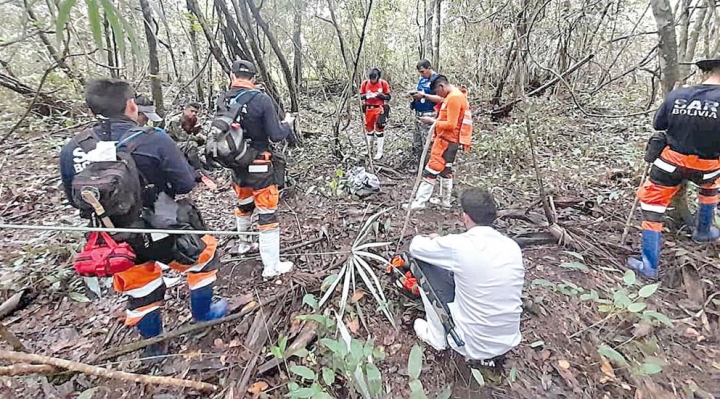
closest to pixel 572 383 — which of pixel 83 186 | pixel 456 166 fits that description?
pixel 83 186

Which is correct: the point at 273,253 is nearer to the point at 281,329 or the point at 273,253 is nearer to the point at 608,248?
the point at 281,329

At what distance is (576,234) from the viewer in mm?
4117

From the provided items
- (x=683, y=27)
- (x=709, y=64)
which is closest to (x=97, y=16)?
(x=709, y=64)

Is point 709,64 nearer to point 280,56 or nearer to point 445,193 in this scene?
point 445,193

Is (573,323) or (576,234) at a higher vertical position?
(576,234)

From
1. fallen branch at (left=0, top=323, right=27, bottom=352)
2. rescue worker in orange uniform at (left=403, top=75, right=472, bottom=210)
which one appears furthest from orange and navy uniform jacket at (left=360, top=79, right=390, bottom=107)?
fallen branch at (left=0, top=323, right=27, bottom=352)

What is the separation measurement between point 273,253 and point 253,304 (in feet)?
1.94

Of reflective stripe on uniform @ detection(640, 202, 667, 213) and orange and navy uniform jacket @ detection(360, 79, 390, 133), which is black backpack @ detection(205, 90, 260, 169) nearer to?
reflective stripe on uniform @ detection(640, 202, 667, 213)

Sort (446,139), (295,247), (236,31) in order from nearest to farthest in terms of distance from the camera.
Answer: (295,247) → (446,139) → (236,31)

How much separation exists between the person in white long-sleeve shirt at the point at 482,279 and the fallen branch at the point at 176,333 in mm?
1573

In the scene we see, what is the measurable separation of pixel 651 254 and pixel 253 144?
12.3ft

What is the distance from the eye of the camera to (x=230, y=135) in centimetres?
341

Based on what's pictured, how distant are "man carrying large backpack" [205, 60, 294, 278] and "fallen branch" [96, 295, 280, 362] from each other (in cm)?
49

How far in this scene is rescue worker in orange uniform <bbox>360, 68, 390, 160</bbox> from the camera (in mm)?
8031
